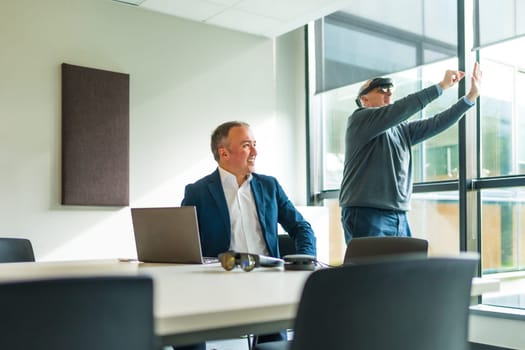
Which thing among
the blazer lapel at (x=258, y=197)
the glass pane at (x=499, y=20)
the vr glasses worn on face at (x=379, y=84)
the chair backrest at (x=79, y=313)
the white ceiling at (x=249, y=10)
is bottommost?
the chair backrest at (x=79, y=313)

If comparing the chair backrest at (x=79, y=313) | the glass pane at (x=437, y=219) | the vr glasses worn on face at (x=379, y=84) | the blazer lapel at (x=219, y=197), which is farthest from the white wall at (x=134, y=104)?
the chair backrest at (x=79, y=313)

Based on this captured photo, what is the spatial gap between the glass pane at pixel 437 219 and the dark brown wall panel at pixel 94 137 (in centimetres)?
232

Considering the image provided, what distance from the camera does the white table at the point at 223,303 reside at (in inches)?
35.4

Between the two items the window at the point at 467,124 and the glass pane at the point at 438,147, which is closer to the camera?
the window at the point at 467,124

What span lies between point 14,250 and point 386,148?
Result: 213 centimetres

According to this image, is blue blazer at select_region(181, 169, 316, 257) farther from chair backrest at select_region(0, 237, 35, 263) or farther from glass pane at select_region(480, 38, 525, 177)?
glass pane at select_region(480, 38, 525, 177)

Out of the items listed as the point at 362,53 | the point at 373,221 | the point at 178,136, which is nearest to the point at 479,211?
the point at 373,221

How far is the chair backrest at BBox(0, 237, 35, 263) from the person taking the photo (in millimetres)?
2643

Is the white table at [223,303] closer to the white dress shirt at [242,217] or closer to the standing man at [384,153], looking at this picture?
the white dress shirt at [242,217]

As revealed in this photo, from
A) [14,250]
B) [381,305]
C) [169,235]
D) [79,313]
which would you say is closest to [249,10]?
[14,250]

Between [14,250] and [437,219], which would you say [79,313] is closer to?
[14,250]

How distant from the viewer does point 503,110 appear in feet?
12.4

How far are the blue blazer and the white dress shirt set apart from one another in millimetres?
29

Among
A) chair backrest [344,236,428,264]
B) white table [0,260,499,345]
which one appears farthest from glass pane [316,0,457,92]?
white table [0,260,499,345]
